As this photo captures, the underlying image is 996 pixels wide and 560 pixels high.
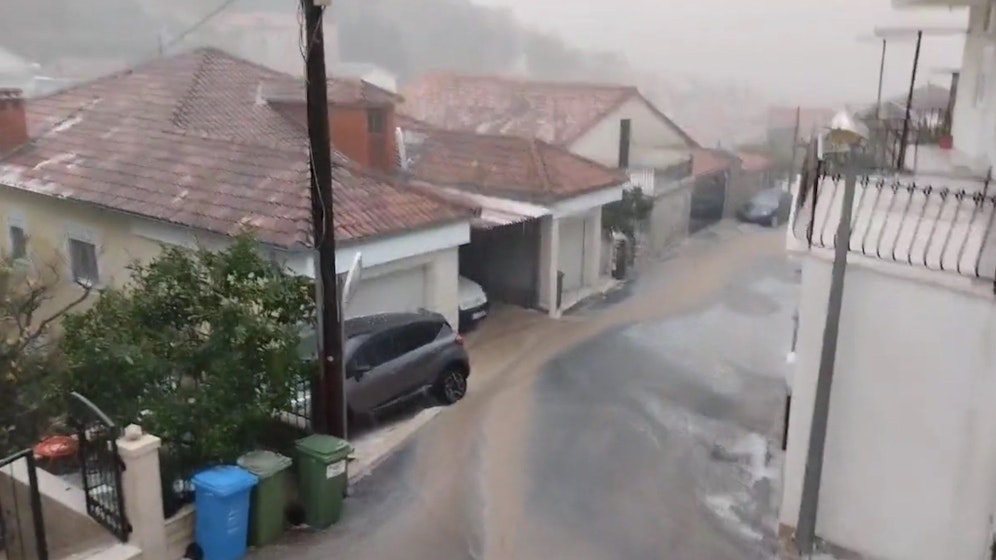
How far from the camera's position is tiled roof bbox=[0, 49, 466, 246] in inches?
518

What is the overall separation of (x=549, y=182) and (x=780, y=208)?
17.2 m

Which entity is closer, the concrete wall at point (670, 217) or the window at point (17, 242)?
the window at point (17, 242)

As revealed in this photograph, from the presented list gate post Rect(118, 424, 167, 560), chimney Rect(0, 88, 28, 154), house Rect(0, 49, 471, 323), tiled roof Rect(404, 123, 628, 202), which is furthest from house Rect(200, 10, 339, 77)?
gate post Rect(118, 424, 167, 560)

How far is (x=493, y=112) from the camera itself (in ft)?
91.4

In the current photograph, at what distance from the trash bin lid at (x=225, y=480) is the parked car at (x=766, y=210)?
88.9 feet

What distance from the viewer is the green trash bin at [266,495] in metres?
8.28

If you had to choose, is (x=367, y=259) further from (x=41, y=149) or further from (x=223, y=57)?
(x=223, y=57)

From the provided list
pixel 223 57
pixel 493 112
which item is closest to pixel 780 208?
pixel 493 112

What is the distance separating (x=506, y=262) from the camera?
759 inches

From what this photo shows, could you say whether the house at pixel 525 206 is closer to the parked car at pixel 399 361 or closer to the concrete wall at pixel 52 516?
the parked car at pixel 399 361

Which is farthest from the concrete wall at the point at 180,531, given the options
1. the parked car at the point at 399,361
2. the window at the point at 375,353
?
the window at the point at 375,353

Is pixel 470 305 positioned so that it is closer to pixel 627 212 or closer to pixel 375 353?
pixel 375 353

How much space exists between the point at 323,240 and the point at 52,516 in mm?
3857

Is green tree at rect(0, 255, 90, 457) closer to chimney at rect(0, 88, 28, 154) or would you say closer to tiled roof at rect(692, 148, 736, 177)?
chimney at rect(0, 88, 28, 154)
